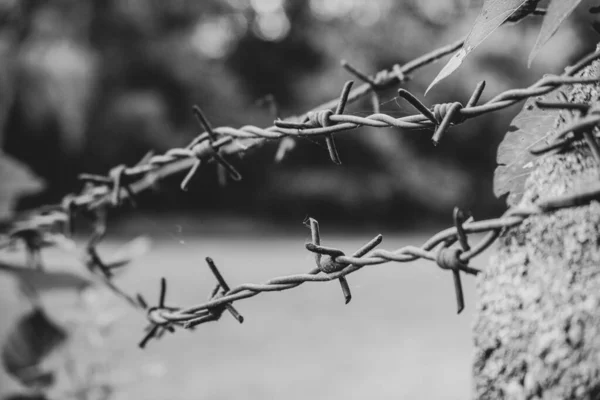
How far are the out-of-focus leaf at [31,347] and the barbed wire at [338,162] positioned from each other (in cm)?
23

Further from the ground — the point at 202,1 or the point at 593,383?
the point at 202,1

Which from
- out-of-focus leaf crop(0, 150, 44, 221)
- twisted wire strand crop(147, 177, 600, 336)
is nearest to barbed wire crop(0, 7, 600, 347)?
twisted wire strand crop(147, 177, 600, 336)

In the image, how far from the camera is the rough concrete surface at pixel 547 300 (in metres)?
0.35

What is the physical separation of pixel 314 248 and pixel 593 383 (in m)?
0.22

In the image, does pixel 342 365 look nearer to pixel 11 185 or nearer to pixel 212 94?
pixel 11 185

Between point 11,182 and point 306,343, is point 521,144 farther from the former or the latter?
point 306,343

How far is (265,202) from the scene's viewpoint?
10.7 metres

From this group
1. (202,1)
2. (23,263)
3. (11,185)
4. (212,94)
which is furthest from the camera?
(202,1)

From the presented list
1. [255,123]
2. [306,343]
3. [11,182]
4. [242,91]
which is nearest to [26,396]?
[11,182]

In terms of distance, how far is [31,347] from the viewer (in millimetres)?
1045

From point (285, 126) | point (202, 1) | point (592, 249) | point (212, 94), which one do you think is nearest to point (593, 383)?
point (592, 249)

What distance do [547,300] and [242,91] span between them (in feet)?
35.7

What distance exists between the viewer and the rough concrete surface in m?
0.35

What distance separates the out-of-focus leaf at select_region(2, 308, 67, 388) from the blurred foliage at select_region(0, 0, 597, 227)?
7.65m
